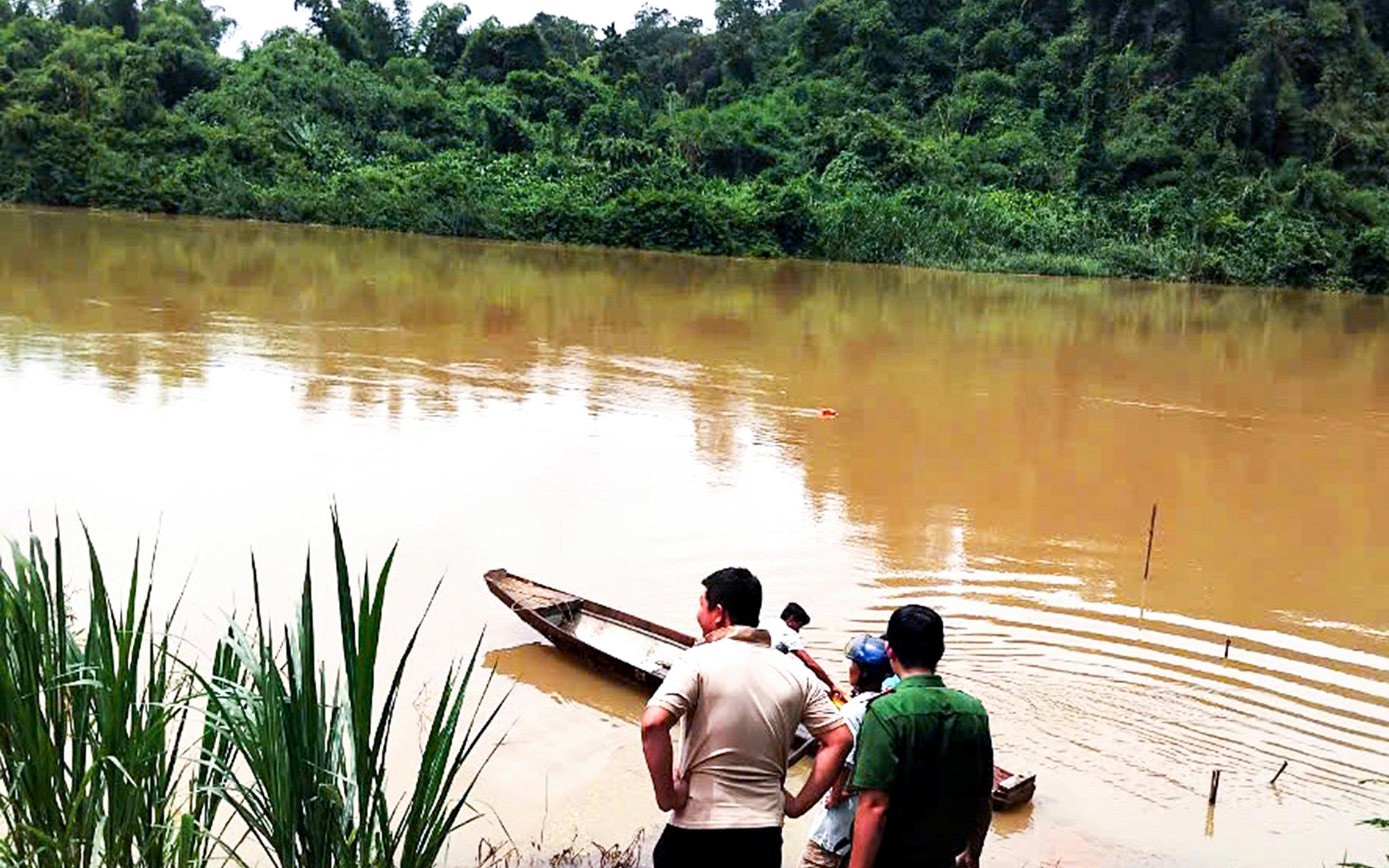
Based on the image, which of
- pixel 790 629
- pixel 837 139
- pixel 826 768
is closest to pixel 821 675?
pixel 790 629

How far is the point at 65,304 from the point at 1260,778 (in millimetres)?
15736

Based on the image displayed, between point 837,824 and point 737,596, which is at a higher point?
point 737,596

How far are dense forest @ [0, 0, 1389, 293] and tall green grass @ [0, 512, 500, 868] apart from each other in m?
30.1

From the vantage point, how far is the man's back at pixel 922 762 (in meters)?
2.53

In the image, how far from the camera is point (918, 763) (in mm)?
2541

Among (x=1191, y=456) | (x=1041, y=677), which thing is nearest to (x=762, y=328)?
(x=1191, y=456)

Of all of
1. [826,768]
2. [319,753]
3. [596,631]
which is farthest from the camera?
[596,631]

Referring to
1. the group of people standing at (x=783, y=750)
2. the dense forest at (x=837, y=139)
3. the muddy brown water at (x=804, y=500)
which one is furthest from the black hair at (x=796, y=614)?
the dense forest at (x=837, y=139)

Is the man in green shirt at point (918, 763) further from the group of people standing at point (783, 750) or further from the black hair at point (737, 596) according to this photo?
the black hair at point (737, 596)

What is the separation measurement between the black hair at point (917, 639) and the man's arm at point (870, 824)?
266 mm

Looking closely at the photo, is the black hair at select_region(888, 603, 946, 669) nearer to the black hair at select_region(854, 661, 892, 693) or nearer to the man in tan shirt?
the man in tan shirt

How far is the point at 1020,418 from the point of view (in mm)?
13086

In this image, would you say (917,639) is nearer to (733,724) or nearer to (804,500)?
(733,724)

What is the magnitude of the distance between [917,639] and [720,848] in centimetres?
59
